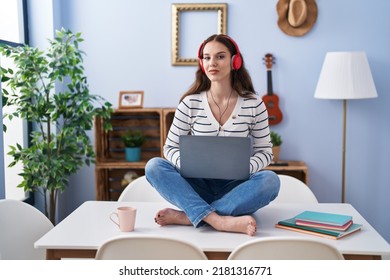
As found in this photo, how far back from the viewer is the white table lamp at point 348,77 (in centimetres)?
307

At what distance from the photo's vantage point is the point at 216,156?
5.32 feet

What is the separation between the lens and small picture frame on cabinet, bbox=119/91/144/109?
330cm

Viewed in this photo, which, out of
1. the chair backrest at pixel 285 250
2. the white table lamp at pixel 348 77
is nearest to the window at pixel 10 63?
the white table lamp at pixel 348 77

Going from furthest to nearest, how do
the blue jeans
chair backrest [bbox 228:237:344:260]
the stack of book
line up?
the blue jeans
the stack of book
chair backrest [bbox 228:237:344:260]

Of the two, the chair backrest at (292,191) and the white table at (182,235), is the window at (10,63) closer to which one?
the white table at (182,235)

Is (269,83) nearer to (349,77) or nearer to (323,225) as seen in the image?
(349,77)

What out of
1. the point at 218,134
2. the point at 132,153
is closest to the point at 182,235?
the point at 218,134

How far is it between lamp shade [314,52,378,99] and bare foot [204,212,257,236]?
5.85ft

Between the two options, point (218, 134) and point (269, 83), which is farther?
point (269, 83)

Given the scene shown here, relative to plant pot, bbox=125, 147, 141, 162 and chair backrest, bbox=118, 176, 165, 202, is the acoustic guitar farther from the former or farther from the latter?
chair backrest, bbox=118, 176, 165, 202

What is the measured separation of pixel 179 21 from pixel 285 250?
7.86 feet

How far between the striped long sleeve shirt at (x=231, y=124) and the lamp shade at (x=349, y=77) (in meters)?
1.37

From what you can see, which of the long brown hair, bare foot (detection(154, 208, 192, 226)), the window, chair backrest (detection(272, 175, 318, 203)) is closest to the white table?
bare foot (detection(154, 208, 192, 226))

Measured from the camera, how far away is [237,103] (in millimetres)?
1850
